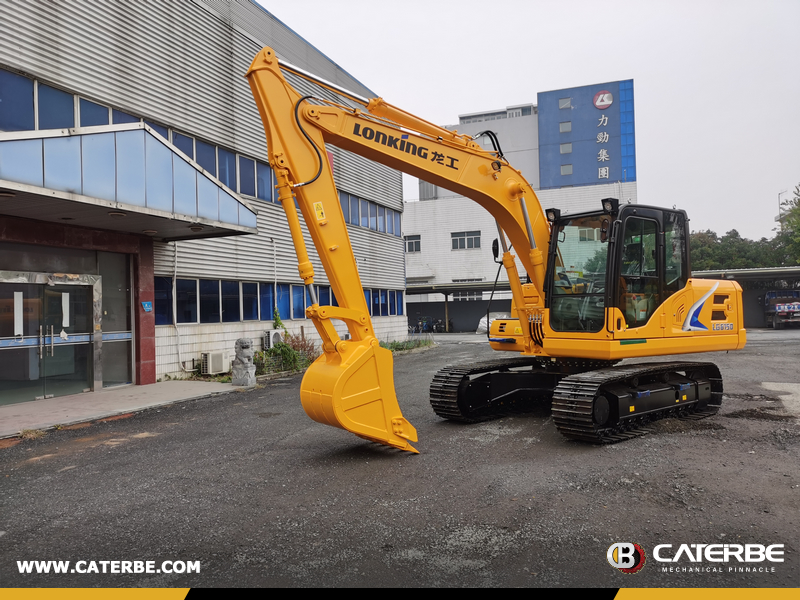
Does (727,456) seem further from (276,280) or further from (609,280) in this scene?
(276,280)

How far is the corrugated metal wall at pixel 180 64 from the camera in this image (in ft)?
38.1

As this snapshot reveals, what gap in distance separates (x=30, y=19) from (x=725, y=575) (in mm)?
13993

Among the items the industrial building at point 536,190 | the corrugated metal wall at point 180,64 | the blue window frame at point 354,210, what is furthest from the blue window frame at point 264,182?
the industrial building at point 536,190

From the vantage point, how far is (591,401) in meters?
6.98

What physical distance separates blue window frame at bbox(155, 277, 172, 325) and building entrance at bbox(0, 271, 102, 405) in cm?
167

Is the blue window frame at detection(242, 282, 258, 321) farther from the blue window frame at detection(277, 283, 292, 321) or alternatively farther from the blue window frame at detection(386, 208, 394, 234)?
the blue window frame at detection(386, 208, 394, 234)

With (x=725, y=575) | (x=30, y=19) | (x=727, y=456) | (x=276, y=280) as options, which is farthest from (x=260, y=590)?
(x=276, y=280)

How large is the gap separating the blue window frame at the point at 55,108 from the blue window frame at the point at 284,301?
8077 mm

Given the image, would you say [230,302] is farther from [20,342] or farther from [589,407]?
[589,407]

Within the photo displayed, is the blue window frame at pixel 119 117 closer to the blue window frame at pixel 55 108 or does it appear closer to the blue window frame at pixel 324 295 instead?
the blue window frame at pixel 55 108

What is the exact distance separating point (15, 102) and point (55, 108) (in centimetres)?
87

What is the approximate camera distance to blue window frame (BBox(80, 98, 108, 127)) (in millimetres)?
12320

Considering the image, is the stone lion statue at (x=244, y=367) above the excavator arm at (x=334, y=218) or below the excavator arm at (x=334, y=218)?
below

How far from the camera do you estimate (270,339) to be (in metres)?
17.2
